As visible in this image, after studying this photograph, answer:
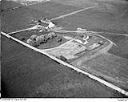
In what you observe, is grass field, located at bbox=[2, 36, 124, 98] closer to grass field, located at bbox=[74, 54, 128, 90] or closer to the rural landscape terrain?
the rural landscape terrain

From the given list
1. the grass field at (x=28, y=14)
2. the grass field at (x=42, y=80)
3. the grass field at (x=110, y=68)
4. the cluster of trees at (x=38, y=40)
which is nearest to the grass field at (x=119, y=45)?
the grass field at (x=110, y=68)

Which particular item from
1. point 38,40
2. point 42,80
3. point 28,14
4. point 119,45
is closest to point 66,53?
point 38,40

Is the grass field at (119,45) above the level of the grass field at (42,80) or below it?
above

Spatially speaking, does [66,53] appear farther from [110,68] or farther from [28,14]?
[28,14]

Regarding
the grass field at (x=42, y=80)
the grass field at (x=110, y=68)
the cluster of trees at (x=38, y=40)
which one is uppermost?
the cluster of trees at (x=38, y=40)

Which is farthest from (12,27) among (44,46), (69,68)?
(69,68)

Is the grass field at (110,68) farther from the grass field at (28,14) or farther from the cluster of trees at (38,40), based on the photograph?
the grass field at (28,14)

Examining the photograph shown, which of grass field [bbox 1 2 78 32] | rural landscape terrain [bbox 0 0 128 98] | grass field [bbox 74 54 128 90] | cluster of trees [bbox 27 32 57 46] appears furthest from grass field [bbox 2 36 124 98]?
grass field [bbox 1 2 78 32]

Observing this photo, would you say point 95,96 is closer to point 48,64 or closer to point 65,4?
point 48,64
